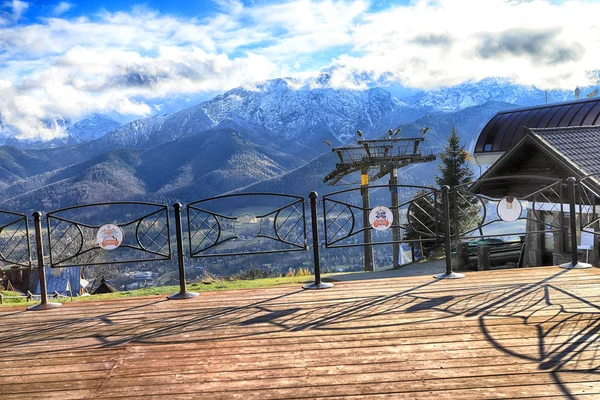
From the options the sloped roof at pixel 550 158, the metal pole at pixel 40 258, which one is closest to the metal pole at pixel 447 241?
the sloped roof at pixel 550 158

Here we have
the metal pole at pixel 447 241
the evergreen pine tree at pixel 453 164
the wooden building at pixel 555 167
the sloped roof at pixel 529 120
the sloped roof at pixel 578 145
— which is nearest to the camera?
the metal pole at pixel 447 241

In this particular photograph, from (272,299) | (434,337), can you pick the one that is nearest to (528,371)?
(434,337)

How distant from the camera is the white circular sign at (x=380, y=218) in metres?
6.61

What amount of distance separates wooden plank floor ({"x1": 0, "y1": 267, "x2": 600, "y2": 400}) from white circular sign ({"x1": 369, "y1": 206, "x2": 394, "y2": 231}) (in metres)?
0.92

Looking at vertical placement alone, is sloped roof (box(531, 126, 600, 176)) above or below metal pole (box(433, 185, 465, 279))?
above

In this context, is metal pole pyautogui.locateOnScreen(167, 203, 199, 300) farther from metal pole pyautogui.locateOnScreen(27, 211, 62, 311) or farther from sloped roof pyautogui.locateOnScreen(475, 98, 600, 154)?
sloped roof pyautogui.locateOnScreen(475, 98, 600, 154)

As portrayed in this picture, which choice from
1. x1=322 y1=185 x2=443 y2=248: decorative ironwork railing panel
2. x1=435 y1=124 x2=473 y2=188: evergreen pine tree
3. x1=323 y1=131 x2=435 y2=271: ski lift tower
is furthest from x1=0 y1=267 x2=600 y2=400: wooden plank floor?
x1=435 y1=124 x2=473 y2=188: evergreen pine tree

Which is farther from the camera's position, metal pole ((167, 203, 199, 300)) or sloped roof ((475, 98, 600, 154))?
sloped roof ((475, 98, 600, 154))

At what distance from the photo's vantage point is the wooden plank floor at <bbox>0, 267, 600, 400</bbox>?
10.5 ft

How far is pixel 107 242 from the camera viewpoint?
6328 millimetres

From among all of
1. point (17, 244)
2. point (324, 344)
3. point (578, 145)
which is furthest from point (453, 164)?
point (324, 344)

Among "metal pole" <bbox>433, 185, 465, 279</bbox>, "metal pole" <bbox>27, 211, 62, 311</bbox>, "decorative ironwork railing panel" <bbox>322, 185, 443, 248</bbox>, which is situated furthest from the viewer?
"metal pole" <bbox>433, 185, 465, 279</bbox>

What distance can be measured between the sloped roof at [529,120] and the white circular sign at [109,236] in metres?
19.3

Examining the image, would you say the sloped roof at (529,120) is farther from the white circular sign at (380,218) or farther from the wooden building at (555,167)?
the white circular sign at (380,218)
